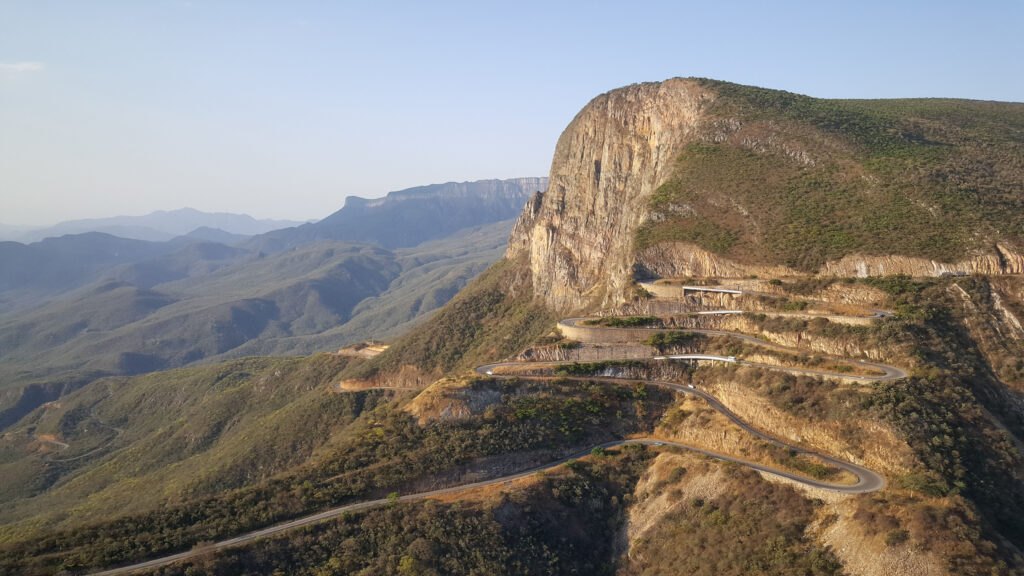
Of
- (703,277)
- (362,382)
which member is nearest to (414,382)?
(362,382)

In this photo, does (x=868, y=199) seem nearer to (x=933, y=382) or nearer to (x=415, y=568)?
(x=933, y=382)

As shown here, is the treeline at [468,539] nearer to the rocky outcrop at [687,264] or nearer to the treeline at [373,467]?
the treeline at [373,467]

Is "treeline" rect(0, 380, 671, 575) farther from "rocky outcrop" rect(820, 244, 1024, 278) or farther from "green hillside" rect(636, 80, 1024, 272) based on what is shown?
"green hillside" rect(636, 80, 1024, 272)

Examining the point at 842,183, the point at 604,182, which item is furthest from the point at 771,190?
the point at 604,182

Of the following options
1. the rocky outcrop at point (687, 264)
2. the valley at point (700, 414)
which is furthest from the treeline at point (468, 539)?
the rocky outcrop at point (687, 264)

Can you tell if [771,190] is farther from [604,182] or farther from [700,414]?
[700,414]

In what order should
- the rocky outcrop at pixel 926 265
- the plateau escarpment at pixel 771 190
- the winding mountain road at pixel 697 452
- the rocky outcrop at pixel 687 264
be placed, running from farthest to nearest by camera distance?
the rocky outcrop at pixel 687 264 → the plateau escarpment at pixel 771 190 → the rocky outcrop at pixel 926 265 → the winding mountain road at pixel 697 452
